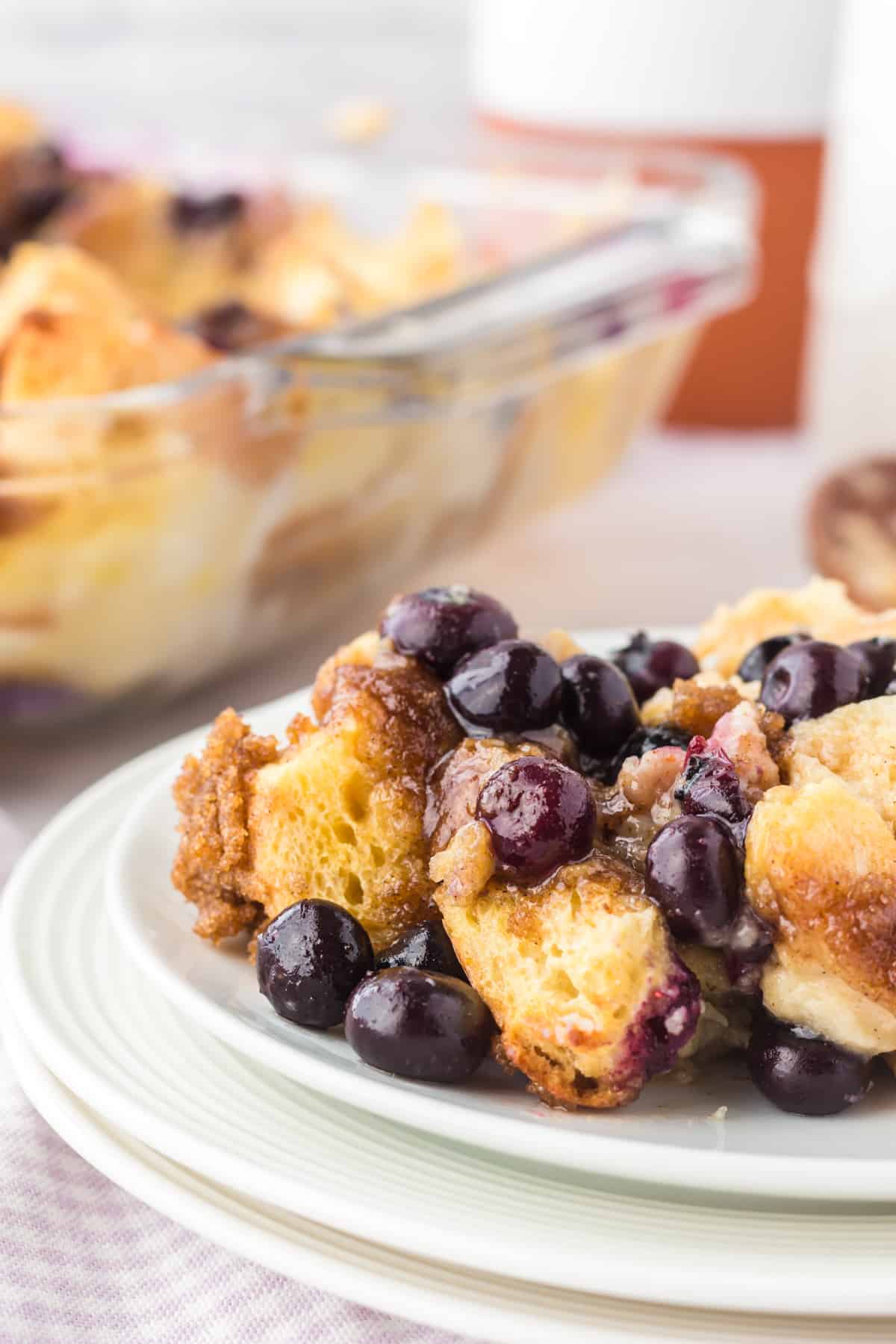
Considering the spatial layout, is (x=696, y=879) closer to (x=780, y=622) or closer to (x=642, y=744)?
(x=642, y=744)

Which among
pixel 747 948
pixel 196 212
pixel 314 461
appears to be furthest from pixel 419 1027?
pixel 196 212

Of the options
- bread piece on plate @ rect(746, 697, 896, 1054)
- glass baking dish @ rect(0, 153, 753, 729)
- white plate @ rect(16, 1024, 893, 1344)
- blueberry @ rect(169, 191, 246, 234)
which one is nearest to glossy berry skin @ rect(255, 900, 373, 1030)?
white plate @ rect(16, 1024, 893, 1344)

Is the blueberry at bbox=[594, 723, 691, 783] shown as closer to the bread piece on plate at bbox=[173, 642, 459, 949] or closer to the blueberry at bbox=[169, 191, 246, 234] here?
the bread piece on plate at bbox=[173, 642, 459, 949]

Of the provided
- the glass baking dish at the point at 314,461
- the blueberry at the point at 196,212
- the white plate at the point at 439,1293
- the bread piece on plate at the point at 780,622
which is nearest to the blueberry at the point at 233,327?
the glass baking dish at the point at 314,461

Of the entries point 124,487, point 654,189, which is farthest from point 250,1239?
point 654,189

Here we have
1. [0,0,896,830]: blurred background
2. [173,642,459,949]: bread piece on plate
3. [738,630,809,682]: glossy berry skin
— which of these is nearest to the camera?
[173,642,459,949]: bread piece on plate

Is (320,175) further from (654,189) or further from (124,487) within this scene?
(124,487)

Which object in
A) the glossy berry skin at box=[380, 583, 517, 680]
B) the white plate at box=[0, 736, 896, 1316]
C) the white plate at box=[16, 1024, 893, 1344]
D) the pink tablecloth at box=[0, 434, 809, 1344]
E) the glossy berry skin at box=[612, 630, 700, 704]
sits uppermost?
the glossy berry skin at box=[380, 583, 517, 680]

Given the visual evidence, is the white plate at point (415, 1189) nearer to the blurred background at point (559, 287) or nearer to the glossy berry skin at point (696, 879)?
the glossy berry skin at point (696, 879)
